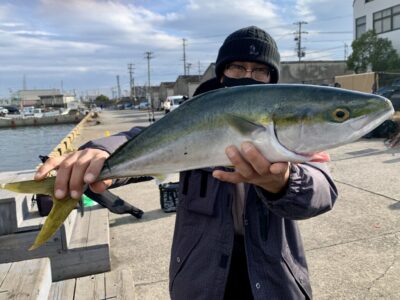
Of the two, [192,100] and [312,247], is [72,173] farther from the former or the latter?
[312,247]

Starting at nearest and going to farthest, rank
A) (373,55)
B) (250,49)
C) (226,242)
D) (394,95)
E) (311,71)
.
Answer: (226,242)
(250,49)
(394,95)
(373,55)
(311,71)

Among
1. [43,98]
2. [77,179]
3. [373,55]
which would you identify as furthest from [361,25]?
[43,98]

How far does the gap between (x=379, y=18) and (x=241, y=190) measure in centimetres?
3630

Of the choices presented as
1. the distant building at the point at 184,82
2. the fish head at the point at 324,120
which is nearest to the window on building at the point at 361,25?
the distant building at the point at 184,82

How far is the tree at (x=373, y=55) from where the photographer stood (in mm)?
29281

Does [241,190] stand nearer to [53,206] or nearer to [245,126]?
[245,126]

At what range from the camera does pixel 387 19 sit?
32.1 m

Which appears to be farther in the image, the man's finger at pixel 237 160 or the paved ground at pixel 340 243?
the paved ground at pixel 340 243

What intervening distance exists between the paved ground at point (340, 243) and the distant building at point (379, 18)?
90.3 ft

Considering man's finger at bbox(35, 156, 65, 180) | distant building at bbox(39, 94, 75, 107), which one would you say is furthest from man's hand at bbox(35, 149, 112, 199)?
distant building at bbox(39, 94, 75, 107)

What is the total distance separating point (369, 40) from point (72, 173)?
33142 millimetres

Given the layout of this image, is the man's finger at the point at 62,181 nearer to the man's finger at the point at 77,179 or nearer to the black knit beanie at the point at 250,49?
the man's finger at the point at 77,179

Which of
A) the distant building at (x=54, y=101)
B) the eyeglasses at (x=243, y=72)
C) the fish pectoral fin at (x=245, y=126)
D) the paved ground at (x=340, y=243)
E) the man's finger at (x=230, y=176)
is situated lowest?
the paved ground at (x=340, y=243)

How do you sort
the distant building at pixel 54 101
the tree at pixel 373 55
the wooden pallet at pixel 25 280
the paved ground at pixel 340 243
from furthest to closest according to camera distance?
1. the distant building at pixel 54 101
2. the tree at pixel 373 55
3. the paved ground at pixel 340 243
4. the wooden pallet at pixel 25 280
